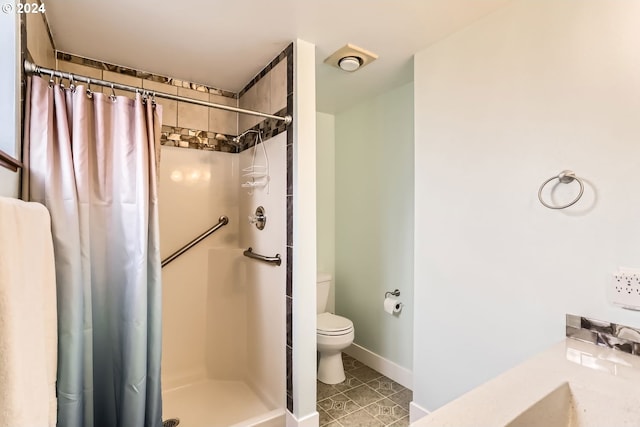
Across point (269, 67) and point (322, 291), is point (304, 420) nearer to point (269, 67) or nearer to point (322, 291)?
point (322, 291)

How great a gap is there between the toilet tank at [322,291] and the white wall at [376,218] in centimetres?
21

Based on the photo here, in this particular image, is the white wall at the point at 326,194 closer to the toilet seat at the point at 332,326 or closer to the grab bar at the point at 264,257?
the toilet seat at the point at 332,326

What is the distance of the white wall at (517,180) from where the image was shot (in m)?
1.08

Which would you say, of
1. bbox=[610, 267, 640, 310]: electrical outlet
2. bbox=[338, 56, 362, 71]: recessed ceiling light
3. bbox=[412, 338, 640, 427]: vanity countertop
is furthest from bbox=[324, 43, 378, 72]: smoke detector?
bbox=[412, 338, 640, 427]: vanity countertop

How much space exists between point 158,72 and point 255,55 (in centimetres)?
76

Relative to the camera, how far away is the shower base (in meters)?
1.79

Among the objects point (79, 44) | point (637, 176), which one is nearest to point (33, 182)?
point (79, 44)

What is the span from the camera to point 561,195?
1.20 meters

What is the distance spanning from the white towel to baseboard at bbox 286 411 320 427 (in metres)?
1.14

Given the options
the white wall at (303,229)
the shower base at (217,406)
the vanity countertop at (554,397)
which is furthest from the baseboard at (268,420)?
the vanity countertop at (554,397)

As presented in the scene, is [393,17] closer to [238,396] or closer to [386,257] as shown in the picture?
[386,257]

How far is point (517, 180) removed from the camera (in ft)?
4.37

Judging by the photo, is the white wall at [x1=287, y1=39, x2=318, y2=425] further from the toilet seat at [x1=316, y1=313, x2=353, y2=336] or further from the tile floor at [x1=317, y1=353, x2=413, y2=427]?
the toilet seat at [x1=316, y1=313, x2=353, y2=336]

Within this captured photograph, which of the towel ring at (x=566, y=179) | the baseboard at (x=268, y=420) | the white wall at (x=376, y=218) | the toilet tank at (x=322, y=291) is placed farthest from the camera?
the toilet tank at (x=322, y=291)
